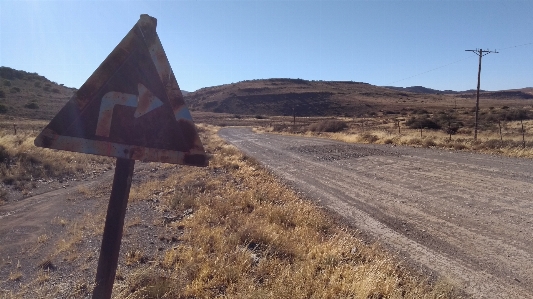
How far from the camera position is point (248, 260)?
568 centimetres

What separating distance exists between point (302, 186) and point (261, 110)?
11154 cm

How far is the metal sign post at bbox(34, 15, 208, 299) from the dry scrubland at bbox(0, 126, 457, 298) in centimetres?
220

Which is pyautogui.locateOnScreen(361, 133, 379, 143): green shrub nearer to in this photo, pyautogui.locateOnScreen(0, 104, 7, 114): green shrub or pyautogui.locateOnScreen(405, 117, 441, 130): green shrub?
pyautogui.locateOnScreen(405, 117, 441, 130): green shrub

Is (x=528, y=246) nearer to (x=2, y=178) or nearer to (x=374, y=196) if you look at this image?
(x=374, y=196)

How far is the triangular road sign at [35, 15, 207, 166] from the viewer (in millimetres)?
2752

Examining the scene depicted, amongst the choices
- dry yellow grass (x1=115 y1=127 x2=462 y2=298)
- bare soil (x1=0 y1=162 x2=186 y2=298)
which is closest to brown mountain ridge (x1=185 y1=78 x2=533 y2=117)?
bare soil (x1=0 y1=162 x2=186 y2=298)

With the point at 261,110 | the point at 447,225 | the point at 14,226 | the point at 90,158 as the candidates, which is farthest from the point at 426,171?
the point at 261,110

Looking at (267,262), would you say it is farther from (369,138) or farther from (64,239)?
(369,138)

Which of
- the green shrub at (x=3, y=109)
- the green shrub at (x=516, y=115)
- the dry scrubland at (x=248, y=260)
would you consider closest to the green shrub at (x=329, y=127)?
the green shrub at (x=516, y=115)

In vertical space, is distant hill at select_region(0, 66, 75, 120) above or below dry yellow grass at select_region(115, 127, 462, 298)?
above

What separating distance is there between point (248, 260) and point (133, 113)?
3411 millimetres

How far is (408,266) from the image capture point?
6215mm

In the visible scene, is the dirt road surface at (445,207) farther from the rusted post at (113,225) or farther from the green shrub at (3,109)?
the green shrub at (3,109)

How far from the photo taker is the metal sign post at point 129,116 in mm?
2754
